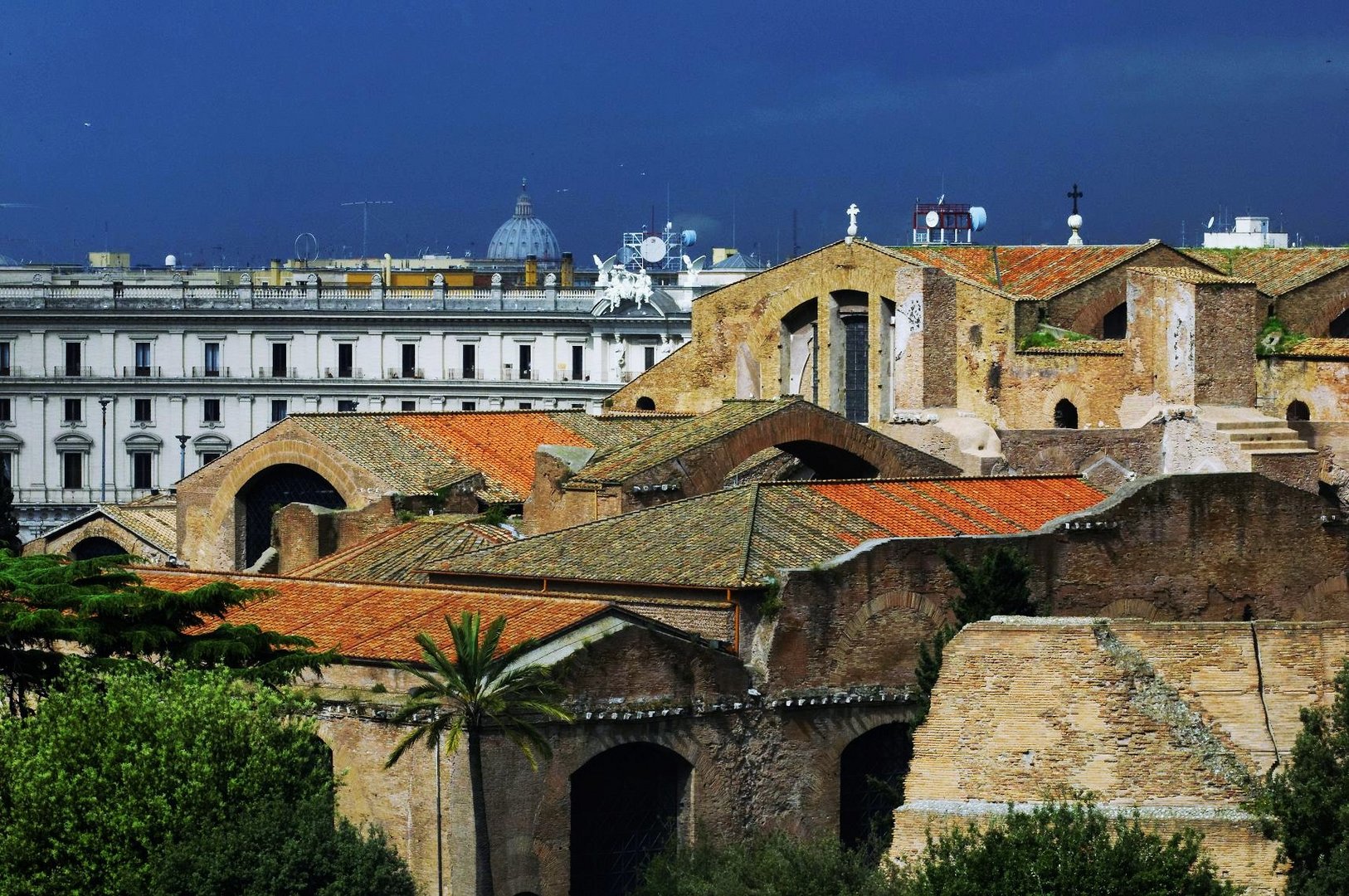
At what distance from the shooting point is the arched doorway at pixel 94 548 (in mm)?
48094

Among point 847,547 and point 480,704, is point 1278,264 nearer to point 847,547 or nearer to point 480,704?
point 847,547

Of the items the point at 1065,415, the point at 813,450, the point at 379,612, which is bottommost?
the point at 379,612

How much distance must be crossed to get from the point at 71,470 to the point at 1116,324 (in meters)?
58.6

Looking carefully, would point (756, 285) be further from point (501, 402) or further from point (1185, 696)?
point (501, 402)

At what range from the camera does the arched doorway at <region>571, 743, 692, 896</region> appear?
26578 millimetres

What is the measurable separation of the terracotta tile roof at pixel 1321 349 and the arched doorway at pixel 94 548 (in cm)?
1973

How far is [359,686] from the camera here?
26.8m

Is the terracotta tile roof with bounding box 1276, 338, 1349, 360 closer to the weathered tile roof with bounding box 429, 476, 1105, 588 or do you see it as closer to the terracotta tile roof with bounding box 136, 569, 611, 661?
the weathered tile roof with bounding box 429, 476, 1105, 588

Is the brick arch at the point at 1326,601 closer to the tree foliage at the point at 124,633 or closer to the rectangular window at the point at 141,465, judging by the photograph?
the tree foliage at the point at 124,633

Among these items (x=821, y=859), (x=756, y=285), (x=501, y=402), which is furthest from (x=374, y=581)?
(x=501, y=402)

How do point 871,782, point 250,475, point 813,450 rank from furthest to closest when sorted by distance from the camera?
point 250,475 < point 813,450 < point 871,782

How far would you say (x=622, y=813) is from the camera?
26906 mm

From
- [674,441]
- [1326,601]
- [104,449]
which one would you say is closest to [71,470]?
[104,449]

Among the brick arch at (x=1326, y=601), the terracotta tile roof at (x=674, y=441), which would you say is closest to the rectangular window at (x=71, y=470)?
the terracotta tile roof at (x=674, y=441)
